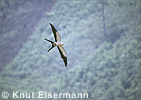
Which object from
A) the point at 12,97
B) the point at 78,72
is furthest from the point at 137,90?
the point at 12,97

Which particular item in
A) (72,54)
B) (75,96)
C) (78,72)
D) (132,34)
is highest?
(132,34)

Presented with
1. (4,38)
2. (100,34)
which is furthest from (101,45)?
(4,38)

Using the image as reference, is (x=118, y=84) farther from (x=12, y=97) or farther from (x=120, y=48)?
(x=12, y=97)

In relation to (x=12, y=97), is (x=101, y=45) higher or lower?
higher

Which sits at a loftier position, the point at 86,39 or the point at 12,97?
the point at 86,39

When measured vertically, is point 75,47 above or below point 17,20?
below

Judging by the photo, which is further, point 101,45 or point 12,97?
point 101,45

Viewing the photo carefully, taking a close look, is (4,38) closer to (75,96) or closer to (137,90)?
(75,96)
